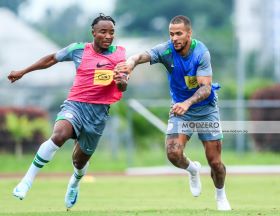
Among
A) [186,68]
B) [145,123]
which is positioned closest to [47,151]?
[186,68]

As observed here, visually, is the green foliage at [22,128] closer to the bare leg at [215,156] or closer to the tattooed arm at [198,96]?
the bare leg at [215,156]

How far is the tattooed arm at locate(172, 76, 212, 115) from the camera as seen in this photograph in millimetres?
14625

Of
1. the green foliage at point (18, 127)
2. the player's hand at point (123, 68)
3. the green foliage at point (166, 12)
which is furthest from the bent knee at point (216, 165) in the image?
the green foliage at point (166, 12)

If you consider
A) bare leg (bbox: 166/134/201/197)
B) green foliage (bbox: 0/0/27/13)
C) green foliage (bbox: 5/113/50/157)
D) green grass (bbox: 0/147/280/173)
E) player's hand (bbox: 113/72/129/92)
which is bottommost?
green grass (bbox: 0/147/280/173)

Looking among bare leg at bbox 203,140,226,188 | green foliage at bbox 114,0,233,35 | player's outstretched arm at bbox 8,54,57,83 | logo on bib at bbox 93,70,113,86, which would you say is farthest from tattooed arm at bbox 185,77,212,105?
green foliage at bbox 114,0,233,35

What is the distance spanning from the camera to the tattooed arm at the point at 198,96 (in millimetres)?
14625

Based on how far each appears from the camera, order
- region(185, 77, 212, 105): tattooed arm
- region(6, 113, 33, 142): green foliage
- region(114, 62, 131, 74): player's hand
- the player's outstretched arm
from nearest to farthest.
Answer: region(114, 62, 131, 74): player's hand → region(185, 77, 212, 105): tattooed arm → the player's outstretched arm → region(6, 113, 33, 142): green foliage

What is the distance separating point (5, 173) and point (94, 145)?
15.1m

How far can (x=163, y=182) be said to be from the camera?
25.7 m

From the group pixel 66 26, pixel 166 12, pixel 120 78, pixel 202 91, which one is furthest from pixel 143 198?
pixel 166 12

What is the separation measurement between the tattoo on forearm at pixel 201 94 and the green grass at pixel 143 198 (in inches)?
63.5

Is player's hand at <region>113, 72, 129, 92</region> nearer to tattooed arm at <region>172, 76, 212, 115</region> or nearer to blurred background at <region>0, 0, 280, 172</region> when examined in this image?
tattooed arm at <region>172, 76, 212, 115</region>

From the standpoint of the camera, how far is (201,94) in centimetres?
1517

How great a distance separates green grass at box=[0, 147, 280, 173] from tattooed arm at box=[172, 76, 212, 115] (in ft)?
55.1
